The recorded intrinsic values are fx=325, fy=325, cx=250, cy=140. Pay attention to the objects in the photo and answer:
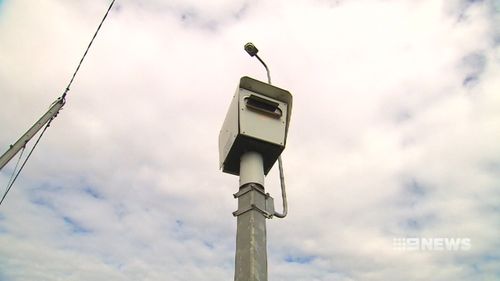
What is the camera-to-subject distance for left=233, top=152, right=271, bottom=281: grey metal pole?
6.66 feet

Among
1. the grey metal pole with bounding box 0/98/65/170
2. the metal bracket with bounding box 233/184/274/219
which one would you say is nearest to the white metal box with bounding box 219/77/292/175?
the metal bracket with bounding box 233/184/274/219

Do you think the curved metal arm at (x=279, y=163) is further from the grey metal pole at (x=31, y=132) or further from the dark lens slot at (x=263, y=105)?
the grey metal pole at (x=31, y=132)

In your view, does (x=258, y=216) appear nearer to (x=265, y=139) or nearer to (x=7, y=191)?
(x=265, y=139)

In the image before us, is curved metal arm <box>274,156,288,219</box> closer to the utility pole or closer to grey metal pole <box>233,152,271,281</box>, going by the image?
the utility pole

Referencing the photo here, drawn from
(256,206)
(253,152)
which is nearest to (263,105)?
(253,152)

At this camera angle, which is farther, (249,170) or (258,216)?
(249,170)

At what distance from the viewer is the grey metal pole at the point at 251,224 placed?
2031 mm

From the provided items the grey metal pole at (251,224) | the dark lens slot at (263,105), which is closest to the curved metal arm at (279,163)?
the grey metal pole at (251,224)

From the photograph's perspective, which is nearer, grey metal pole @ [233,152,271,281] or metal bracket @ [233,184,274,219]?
grey metal pole @ [233,152,271,281]

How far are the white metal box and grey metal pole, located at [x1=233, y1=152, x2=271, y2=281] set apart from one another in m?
0.17

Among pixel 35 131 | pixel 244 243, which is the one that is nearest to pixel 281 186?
pixel 244 243

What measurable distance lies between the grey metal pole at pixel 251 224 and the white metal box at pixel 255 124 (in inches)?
6.7

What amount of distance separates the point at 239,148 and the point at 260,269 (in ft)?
3.53

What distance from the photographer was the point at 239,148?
A: 280 centimetres
